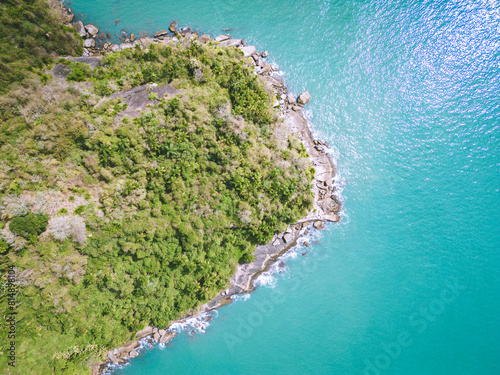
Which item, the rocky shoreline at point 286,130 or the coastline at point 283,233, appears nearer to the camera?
the coastline at point 283,233

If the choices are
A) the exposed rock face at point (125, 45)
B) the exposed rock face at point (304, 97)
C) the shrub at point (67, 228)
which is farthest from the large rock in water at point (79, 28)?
the exposed rock face at point (304, 97)

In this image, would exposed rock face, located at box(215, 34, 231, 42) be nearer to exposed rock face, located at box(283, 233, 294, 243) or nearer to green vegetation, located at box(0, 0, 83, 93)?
green vegetation, located at box(0, 0, 83, 93)

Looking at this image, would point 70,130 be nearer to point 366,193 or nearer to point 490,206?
point 366,193

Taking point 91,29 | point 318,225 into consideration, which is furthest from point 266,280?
point 91,29

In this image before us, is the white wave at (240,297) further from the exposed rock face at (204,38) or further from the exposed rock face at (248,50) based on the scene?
the exposed rock face at (204,38)

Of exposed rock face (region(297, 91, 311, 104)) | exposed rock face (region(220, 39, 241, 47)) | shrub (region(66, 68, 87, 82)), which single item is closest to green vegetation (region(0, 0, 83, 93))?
shrub (region(66, 68, 87, 82))

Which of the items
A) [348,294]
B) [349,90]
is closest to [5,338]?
[348,294]
